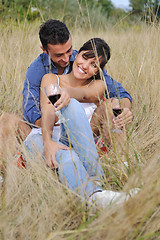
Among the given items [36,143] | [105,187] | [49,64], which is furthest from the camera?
[49,64]

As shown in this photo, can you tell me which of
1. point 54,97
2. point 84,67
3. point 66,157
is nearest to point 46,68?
point 84,67

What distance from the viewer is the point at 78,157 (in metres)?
1.47

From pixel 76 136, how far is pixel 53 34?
0.84 m

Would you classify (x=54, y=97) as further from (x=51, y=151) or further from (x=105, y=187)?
(x=105, y=187)

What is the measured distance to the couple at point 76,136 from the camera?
1312 mm

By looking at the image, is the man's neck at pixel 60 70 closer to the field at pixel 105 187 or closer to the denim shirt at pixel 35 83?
the denim shirt at pixel 35 83

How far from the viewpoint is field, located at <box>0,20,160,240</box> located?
0.95 m

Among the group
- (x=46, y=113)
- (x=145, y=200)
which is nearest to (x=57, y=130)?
(x=46, y=113)

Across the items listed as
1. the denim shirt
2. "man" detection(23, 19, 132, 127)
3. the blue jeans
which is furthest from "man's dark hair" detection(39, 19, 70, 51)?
the blue jeans

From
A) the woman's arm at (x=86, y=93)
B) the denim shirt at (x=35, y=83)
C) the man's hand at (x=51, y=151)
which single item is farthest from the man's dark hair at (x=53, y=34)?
the man's hand at (x=51, y=151)

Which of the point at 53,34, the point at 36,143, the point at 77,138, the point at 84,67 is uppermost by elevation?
the point at 53,34

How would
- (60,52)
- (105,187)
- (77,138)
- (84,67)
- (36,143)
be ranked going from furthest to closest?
(60,52)
(84,67)
(36,143)
(77,138)
(105,187)

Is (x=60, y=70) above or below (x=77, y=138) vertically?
above

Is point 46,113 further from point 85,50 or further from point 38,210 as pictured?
point 38,210
